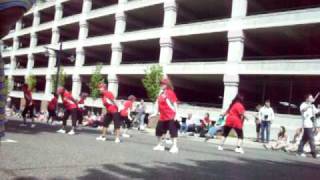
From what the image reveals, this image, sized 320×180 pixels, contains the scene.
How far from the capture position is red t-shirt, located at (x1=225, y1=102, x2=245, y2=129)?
1175 cm

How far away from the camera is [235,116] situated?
1181 cm

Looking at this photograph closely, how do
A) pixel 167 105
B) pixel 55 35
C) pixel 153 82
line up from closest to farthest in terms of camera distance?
pixel 167 105
pixel 153 82
pixel 55 35

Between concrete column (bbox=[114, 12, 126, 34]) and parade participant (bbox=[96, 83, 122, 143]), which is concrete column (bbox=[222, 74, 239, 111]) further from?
parade participant (bbox=[96, 83, 122, 143])

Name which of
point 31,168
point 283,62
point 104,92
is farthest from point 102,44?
point 31,168

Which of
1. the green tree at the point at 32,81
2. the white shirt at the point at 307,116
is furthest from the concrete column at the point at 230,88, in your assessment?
the green tree at the point at 32,81

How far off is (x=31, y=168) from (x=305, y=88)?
2330cm

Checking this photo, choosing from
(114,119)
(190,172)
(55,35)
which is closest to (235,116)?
(114,119)

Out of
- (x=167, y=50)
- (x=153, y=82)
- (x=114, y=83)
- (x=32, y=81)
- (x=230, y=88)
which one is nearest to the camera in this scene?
(x=230, y=88)

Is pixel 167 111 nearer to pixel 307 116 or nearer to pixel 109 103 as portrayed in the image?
pixel 109 103

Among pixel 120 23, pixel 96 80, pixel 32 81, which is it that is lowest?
pixel 96 80

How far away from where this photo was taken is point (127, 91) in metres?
42.3

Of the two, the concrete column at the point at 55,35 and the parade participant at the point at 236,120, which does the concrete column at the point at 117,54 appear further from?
the parade participant at the point at 236,120

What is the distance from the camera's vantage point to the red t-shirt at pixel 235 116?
11.8m

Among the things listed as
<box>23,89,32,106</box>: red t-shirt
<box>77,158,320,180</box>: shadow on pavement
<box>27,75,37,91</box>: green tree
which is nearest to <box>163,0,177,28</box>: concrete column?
<box>23,89,32,106</box>: red t-shirt
